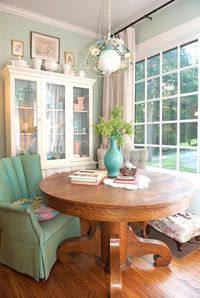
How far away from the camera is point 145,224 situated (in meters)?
2.18

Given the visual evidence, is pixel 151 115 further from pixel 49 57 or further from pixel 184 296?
pixel 184 296

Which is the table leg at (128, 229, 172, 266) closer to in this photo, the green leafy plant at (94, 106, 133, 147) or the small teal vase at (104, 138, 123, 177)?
the small teal vase at (104, 138, 123, 177)

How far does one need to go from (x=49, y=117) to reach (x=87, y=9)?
1.38m

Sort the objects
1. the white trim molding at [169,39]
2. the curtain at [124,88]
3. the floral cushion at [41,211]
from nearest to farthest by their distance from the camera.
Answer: the floral cushion at [41,211] → the white trim molding at [169,39] → the curtain at [124,88]

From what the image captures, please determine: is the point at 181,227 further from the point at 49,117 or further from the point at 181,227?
the point at 49,117

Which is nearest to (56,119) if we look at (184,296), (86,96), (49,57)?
(86,96)

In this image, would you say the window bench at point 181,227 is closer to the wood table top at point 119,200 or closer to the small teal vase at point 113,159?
the wood table top at point 119,200

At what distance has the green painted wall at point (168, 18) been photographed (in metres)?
2.31

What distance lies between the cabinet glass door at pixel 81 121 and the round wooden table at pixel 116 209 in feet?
4.06

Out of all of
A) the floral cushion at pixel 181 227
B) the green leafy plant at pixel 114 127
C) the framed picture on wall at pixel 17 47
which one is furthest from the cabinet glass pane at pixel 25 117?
the floral cushion at pixel 181 227

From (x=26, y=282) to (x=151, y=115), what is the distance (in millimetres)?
2279

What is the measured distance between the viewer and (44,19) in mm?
2840

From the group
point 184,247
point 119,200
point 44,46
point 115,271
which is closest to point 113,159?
point 119,200

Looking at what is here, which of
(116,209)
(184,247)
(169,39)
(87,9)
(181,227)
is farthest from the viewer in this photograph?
(87,9)
